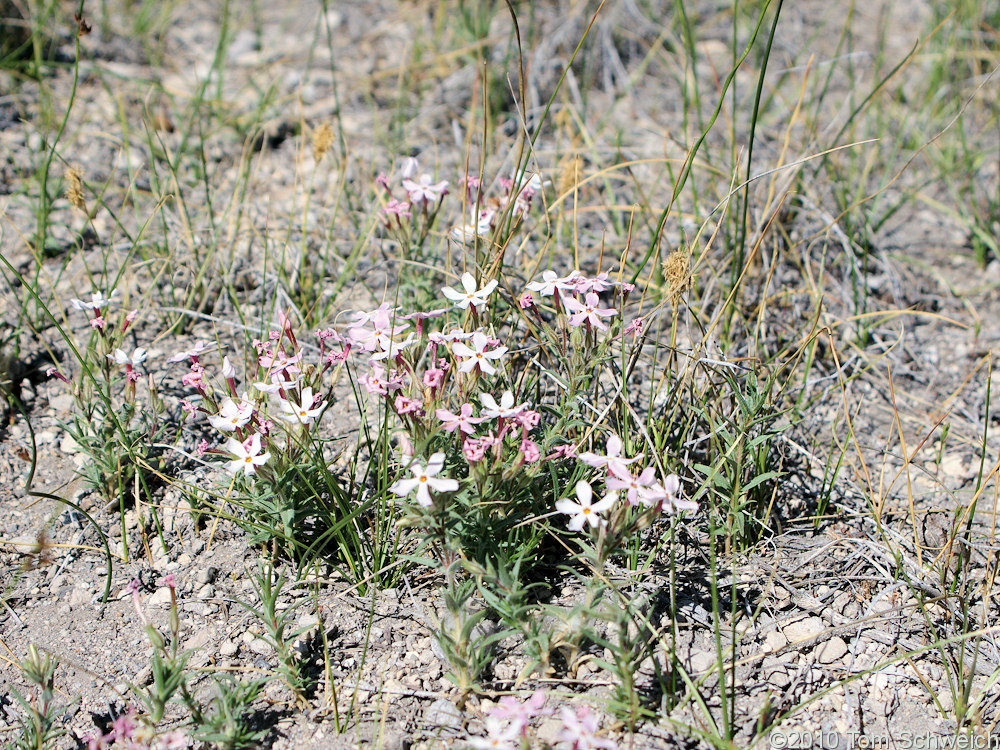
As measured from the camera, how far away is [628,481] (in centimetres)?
203

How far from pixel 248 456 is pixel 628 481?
104 centimetres

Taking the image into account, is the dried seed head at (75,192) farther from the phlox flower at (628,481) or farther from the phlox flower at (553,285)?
the phlox flower at (628,481)

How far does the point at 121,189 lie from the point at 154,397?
68.7 inches

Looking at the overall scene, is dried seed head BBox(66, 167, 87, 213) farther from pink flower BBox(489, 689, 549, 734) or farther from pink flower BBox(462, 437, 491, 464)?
pink flower BBox(489, 689, 549, 734)

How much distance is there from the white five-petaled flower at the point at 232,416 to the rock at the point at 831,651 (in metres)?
1.82

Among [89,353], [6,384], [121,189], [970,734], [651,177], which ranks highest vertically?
[651,177]

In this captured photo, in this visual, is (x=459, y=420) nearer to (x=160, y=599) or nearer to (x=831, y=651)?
(x=160, y=599)

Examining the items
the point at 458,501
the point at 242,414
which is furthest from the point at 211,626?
the point at 458,501

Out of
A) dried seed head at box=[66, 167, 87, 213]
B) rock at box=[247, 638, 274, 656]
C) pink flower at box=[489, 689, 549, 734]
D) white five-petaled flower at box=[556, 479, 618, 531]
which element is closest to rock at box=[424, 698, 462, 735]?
pink flower at box=[489, 689, 549, 734]

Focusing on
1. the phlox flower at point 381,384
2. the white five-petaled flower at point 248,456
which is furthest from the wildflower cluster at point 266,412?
the phlox flower at point 381,384

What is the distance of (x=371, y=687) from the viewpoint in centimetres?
224

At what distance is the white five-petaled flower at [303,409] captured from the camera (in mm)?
2222

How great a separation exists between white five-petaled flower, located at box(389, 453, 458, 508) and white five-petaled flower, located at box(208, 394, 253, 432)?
518mm

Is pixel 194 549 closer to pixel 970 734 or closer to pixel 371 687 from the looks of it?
pixel 371 687
